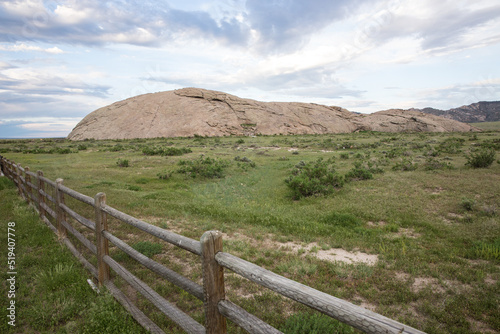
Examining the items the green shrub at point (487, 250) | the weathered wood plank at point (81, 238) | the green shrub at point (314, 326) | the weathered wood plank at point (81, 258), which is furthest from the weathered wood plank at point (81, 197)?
the green shrub at point (487, 250)

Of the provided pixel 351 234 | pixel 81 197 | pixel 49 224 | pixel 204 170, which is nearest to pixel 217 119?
pixel 204 170

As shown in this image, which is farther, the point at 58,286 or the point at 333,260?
the point at 333,260

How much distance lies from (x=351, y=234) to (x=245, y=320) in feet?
18.2

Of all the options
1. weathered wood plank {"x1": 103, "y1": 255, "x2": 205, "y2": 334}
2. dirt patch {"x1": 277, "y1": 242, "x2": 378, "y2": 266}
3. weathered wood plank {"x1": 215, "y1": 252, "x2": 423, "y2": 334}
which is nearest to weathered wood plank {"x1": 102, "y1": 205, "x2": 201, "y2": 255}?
weathered wood plank {"x1": 215, "y1": 252, "x2": 423, "y2": 334}

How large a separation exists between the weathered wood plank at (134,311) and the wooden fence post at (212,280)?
1.16m

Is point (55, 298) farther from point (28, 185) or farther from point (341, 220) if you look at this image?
point (341, 220)

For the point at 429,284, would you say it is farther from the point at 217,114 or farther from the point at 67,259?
the point at 217,114

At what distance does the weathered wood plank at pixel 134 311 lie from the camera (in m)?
3.50

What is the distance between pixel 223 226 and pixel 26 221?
562 centimetres

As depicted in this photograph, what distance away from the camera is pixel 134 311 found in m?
3.83

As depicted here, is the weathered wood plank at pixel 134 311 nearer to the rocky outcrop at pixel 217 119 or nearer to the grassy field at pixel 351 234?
the grassy field at pixel 351 234

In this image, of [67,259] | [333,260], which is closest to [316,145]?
[333,260]

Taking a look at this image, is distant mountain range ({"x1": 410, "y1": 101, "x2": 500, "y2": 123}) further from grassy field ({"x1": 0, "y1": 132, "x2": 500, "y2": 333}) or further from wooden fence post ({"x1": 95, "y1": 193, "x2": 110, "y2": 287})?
wooden fence post ({"x1": 95, "y1": 193, "x2": 110, "y2": 287})

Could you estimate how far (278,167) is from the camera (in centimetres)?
1670
